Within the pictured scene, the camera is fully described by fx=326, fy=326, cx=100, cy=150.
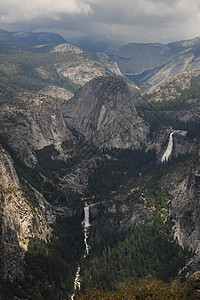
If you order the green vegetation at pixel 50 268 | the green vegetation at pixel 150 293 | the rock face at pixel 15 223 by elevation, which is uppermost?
the green vegetation at pixel 150 293

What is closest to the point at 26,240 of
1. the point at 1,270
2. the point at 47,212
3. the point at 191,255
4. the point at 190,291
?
the point at 1,270

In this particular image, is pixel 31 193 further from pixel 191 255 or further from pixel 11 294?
pixel 191 255

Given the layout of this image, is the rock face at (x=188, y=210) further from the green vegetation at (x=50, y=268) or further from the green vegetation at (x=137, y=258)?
the green vegetation at (x=50, y=268)

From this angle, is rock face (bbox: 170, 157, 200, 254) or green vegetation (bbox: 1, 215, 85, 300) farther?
rock face (bbox: 170, 157, 200, 254)

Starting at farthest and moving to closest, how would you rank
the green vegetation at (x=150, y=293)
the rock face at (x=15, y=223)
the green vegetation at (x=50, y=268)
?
the rock face at (x=15, y=223)
the green vegetation at (x=50, y=268)
the green vegetation at (x=150, y=293)

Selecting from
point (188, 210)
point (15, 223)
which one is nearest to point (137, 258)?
point (188, 210)

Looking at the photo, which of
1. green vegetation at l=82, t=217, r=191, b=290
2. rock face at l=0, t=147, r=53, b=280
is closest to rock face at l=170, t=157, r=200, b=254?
green vegetation at l=82, t=217, r=191, b=290

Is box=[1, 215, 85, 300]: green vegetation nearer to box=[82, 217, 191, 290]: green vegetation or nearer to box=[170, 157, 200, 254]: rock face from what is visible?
box=[82, 217, 191, 290]: green vegetation

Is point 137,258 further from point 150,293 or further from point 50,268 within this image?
point 150,293

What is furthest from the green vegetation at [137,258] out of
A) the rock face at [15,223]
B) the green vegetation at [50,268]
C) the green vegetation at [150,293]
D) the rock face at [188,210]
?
the green vegetation at [150,293]
